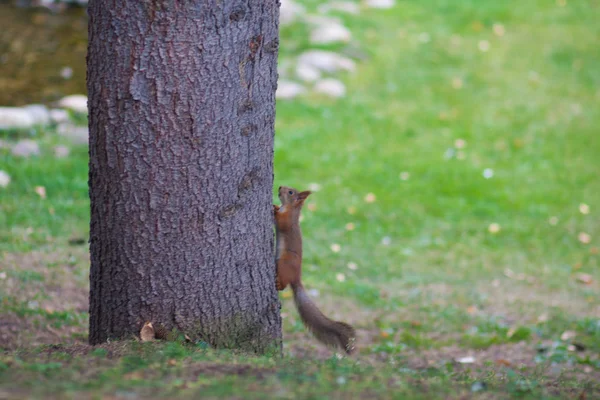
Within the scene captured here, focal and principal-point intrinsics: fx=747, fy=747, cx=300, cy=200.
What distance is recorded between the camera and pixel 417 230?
7.05 metres

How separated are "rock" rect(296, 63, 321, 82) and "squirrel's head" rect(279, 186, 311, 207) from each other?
5.74m

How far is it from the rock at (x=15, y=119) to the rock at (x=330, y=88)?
11.9ft

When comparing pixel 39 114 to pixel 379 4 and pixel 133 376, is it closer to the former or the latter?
pixel 133 376

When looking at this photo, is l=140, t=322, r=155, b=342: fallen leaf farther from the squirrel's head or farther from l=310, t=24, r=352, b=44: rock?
l=310, t=24, r=352, b=44: rock

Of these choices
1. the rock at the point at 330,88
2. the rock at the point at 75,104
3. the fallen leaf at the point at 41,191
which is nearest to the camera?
the fallen leaf at the point at 41,191

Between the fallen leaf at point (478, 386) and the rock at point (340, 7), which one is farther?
the rock at point (340, 7)

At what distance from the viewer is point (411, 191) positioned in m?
7.76

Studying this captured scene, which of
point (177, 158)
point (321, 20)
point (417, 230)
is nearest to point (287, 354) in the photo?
point (177, 158)

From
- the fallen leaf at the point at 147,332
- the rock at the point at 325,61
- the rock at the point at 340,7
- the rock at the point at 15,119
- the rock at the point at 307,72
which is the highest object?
the rock at the point at 340,7

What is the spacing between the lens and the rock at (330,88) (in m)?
9.59

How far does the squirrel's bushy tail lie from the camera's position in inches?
141

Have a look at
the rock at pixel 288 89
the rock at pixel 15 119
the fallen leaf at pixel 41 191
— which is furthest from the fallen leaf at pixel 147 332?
the rock at pixel 288 89

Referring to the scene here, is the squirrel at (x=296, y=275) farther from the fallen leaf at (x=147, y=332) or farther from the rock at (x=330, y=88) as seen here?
the rock at (x=330, y=88)

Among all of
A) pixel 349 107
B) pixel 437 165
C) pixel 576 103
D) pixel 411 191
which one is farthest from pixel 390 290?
pixel 576 103
